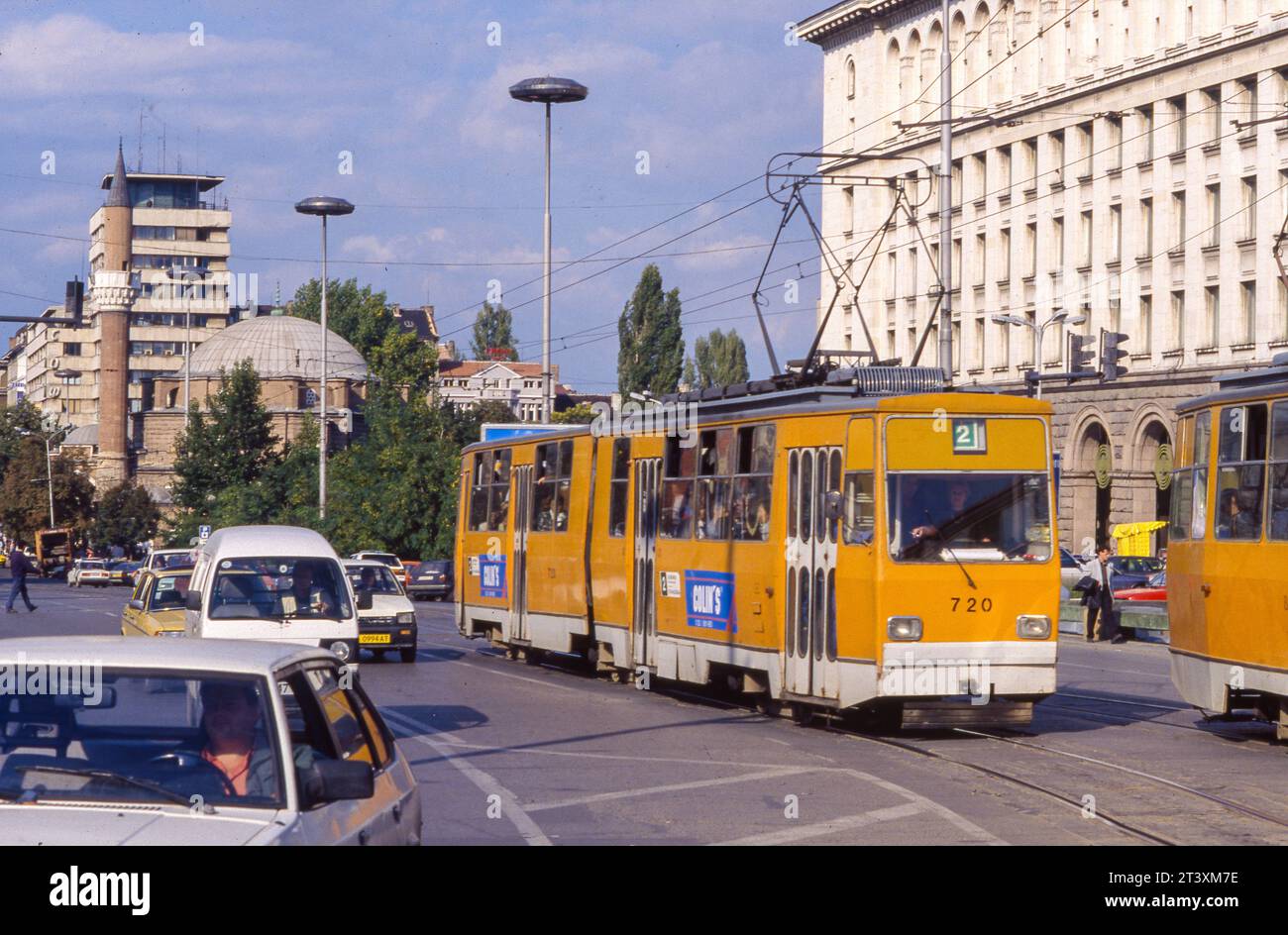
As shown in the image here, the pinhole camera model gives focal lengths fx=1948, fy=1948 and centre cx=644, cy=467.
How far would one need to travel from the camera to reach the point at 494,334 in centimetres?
17500

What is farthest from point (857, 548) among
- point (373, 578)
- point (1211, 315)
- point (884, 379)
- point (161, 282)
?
point (161, 282)

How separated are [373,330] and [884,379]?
116m

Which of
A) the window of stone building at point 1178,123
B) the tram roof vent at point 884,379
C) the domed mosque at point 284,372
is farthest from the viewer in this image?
the domed mosque at point 284,372

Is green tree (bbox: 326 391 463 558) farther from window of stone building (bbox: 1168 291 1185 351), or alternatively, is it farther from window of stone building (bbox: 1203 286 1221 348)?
window of stone building (bbox: 1203 286 1221 348)

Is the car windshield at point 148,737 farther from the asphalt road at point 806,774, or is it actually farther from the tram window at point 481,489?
the tram window at point 481,489

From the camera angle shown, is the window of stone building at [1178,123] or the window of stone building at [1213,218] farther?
the window of stone building at [1178,123]

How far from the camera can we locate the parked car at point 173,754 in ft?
19.1

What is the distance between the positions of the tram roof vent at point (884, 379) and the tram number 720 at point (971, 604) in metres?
2.49

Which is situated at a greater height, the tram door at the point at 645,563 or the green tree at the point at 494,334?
the green tree at the point at 494,334

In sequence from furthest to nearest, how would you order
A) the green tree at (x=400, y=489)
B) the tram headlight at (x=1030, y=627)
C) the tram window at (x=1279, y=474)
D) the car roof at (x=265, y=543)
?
the green tree at (x=400, y=489)
the car roof at (x=265, y=543)
the tram headlight at (x=1030, y=627)
the tram window at (x=1279, y=474)

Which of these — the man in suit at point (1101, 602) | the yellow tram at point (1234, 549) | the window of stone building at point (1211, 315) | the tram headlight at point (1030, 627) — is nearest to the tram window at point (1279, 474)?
the yellow tram at point (1234, 549)

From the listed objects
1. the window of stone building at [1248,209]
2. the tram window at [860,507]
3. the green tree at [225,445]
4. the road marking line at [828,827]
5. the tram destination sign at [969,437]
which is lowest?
the road marking line at [828,827]

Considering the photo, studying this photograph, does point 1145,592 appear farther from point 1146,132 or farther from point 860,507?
point 860,507

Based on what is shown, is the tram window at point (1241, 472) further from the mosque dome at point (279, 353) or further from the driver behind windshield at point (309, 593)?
the mosque dome at point (279, 353)
